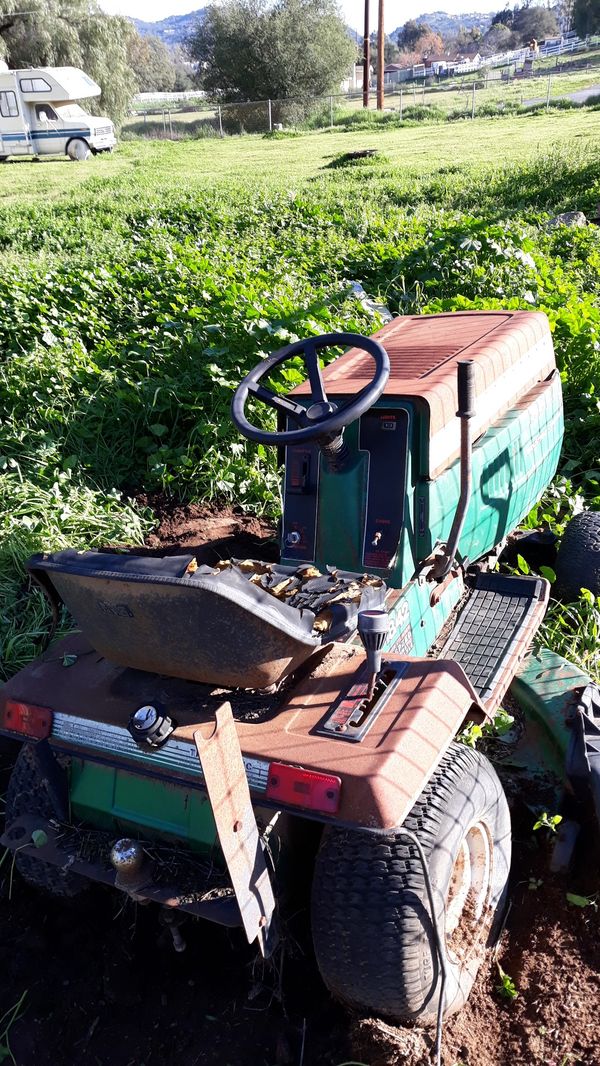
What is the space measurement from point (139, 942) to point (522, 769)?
1410mm

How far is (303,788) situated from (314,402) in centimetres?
151

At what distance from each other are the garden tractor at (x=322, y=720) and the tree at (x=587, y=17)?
64793mm

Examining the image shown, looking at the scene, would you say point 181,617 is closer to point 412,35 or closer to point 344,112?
point 344,112

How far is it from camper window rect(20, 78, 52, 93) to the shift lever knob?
28.0m

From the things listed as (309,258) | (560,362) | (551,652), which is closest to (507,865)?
(551,652)

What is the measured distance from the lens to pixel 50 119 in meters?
26.6

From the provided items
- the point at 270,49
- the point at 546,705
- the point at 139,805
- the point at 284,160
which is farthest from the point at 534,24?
the point at 139,805

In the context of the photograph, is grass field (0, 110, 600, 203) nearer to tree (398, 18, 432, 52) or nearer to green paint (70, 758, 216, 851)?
green paint (70, 758, 216, 851)

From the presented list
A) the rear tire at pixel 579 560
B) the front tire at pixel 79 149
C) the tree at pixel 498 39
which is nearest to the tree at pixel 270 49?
the front tire at pixel 79 149

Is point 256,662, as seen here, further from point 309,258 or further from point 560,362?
point 309,258

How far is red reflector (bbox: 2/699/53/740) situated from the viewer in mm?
2445

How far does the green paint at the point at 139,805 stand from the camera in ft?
7.61

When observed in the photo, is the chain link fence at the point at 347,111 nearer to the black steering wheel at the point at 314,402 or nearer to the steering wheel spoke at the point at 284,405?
the black steering wheel at the point at 314,402

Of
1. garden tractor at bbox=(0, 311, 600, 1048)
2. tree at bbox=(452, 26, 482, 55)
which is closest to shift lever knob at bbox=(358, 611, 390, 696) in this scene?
garden tractor at bbox=(0, 311, 600, 1048)
